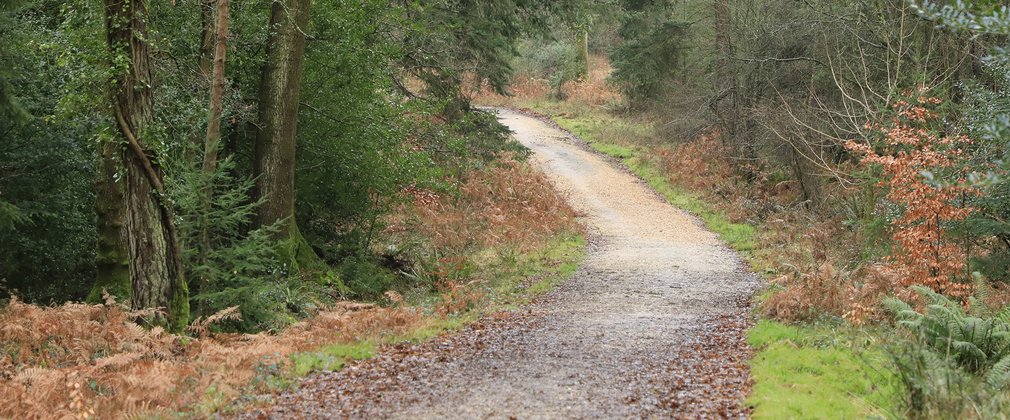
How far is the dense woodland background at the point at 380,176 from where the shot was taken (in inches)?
374

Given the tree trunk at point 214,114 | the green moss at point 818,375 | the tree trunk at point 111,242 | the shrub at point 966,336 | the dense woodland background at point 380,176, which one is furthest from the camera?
the tree trunk at point 111,242

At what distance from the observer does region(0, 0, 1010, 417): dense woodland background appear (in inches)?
374

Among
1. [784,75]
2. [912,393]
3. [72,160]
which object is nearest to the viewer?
[912,393]

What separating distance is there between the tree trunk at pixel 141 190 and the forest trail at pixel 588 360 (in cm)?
276

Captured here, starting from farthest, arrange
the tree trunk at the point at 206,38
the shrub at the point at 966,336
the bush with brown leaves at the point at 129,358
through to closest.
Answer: the tree trunk at the point at 206,38 < the shrub at the point at 966,336 < the bush with brown leaves at the point at 129,358

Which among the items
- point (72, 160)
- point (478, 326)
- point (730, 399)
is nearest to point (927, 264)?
point (730, 399)

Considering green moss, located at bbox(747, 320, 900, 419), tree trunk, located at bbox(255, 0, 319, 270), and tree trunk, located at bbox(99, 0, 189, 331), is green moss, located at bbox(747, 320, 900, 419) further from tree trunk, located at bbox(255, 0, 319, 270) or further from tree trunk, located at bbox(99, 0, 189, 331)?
tree trunk, located at bbox(255, 0, 319, 270)

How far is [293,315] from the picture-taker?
37.9 ft

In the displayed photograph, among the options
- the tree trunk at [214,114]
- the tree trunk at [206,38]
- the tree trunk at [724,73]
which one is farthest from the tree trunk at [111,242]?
the tree trunk at [724,73]

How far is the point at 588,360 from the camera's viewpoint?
353 inches

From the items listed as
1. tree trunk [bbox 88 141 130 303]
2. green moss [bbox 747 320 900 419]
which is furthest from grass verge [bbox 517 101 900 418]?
tree trunk [bbox 88 141 130 303]

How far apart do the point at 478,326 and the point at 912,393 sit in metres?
5.74

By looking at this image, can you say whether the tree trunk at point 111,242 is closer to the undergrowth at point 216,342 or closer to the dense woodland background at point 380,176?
the dense woodland background at point 380,176

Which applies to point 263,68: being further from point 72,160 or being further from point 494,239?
point 494,239
